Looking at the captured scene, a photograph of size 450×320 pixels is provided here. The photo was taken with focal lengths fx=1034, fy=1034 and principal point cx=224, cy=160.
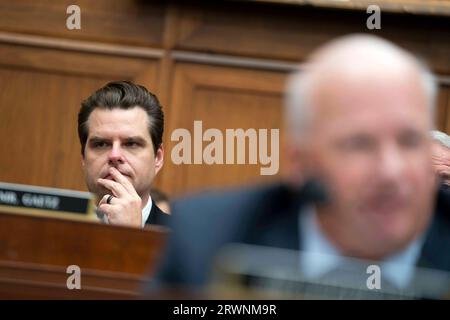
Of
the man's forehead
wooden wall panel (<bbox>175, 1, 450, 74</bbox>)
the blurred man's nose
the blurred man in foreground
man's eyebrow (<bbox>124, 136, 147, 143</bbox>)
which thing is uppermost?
wooden wall panel (<bbox>175, 1, 450, 74</bbox>)

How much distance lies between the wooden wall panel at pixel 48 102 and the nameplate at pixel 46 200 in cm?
175

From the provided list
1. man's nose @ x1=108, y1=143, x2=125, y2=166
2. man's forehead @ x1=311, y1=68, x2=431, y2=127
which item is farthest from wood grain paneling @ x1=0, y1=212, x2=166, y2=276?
man's forehead @ x1=311, y1=68, x2=431, y2=127

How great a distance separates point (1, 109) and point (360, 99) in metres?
2.95

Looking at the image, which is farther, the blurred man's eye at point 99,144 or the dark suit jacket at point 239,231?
the blurred man's eye at point 99,144

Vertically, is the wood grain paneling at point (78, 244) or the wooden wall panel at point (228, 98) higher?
the wooden wall panel at point (228, 98)

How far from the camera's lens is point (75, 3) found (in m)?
3.85

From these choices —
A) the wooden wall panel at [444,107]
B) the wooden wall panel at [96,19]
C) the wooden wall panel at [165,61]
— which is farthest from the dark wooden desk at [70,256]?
the wooden wall panel at [444,107]

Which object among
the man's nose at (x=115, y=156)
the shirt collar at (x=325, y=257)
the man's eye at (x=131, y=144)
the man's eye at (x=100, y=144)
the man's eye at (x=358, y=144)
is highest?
the man's eye at (x=131, y=144)

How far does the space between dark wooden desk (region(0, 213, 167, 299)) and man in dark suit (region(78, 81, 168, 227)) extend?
0.31m

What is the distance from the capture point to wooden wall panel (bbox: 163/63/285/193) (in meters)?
3.83

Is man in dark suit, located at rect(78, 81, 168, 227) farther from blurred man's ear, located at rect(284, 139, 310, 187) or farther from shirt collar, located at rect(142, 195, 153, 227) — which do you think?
blurred man's ear, located at rect(284, 139, 310, 187)

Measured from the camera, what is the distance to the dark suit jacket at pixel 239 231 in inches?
47.7

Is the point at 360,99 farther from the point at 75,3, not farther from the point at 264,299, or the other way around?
the point at 75,3

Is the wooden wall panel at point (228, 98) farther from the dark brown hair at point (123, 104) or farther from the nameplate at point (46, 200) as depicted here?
the nameplate at point (46, 200)
